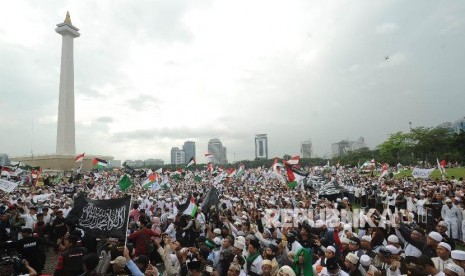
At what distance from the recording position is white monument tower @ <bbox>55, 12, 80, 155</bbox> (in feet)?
192

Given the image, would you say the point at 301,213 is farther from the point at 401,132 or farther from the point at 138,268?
the point at 401,132

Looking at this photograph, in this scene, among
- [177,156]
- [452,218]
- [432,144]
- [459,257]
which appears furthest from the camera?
[177,156]

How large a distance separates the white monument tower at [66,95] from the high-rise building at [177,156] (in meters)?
85.8

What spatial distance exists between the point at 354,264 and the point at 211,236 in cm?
339

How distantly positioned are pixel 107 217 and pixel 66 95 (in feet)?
194

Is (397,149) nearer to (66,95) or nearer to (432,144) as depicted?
(432,144)

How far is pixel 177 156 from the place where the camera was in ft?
498

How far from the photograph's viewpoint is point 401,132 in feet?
225

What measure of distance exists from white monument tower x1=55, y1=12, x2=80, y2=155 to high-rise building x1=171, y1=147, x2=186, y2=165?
281ft

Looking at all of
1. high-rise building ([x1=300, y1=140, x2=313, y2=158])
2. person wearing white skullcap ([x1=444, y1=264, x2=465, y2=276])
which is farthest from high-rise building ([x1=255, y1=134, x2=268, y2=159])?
person wearing white skullcap ([x1=444, y1=264, x2=465, y2=276])

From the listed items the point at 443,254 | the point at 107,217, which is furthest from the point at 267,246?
the point at 107,217

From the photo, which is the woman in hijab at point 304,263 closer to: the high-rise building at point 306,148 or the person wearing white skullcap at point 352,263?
the person wearing white skullcap at point 352,263

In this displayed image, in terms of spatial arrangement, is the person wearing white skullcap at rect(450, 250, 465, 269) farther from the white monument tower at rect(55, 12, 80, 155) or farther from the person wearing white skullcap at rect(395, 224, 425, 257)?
the white monument tower at rect(55, 12, 80, 155)

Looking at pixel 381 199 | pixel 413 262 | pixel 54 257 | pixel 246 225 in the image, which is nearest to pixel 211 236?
pixel 246 225
